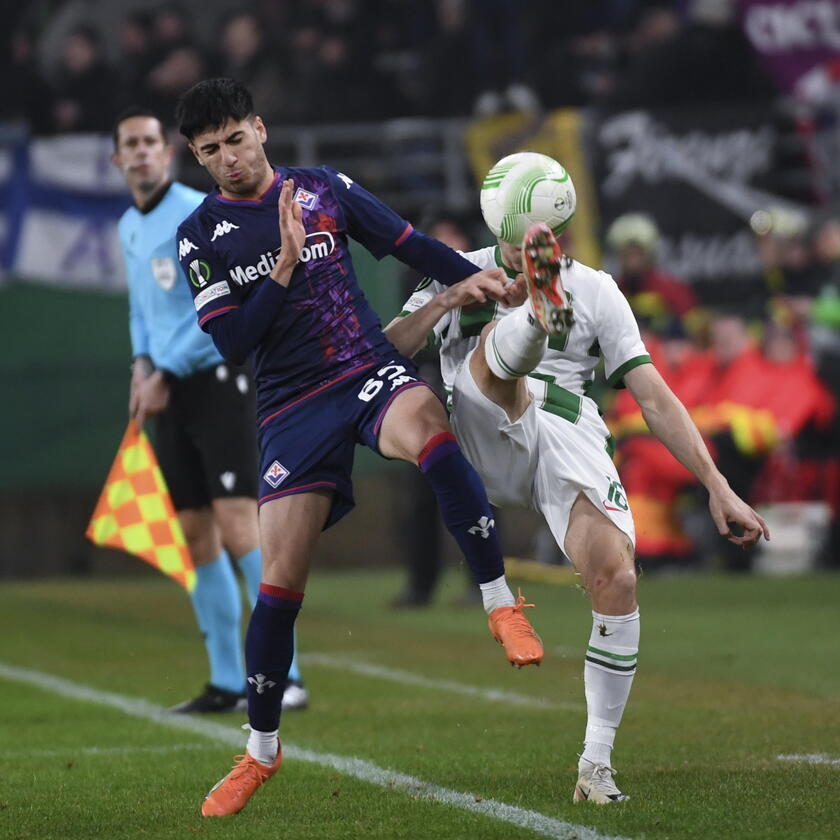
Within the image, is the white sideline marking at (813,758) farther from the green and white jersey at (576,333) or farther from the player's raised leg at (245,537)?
the player's raised leg at (245,537)

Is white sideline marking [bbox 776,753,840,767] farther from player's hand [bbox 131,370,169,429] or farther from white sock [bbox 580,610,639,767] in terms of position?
player's hand [bbox 131,370,169,429]

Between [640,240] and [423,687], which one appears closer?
[423,687]

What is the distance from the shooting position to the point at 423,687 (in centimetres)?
771

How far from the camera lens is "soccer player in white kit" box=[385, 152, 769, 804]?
4.82 metres

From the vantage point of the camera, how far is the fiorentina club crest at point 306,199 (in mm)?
5102

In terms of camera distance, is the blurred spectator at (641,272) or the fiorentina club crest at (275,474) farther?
the blurred spectator at (641,272)

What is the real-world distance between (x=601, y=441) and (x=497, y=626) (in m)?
0.77

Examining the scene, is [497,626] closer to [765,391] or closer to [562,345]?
[562,345]

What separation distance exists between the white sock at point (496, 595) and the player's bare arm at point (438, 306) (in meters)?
0.84

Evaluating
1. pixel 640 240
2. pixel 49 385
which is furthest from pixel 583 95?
pixel 49 385

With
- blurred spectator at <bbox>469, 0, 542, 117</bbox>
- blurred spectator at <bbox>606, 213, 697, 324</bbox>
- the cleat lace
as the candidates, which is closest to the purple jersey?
the cleat lace

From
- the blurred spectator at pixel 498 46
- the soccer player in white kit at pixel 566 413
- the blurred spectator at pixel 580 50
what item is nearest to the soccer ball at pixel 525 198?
the soccer player in white kit at pixel 566 413

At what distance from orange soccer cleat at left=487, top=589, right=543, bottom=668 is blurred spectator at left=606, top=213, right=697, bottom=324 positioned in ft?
30.7

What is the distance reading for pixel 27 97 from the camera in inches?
673
